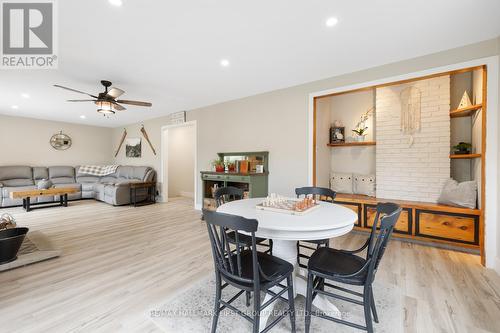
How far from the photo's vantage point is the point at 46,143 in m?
6.89

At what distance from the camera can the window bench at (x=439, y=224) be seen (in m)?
2.71

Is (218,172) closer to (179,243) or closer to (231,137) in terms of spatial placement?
(231,137)

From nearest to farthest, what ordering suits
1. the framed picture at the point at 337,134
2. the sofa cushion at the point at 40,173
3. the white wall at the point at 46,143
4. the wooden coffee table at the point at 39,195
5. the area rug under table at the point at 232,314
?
the area rug under table at the point at 232,314
the framed picture at the point at 337,134
the wooden coffee table at the point at 39,195
the white wall at the point at 46,143
the sofa cushion at the point at 40,173

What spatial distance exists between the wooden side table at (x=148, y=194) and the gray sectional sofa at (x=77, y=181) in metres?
0.11

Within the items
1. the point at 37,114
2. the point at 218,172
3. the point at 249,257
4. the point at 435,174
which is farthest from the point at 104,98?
the point at 435,174

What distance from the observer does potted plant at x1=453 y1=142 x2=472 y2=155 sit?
10.1ft

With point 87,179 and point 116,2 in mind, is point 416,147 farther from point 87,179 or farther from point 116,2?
point 87,179

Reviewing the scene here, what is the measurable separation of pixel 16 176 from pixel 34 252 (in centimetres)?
530

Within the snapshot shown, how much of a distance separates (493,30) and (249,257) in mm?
3299

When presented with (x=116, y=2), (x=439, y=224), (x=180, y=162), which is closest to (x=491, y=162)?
(x=439, y=224)

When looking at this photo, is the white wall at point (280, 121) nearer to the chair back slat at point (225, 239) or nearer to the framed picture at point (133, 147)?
the chair back slat at point (225, 239)

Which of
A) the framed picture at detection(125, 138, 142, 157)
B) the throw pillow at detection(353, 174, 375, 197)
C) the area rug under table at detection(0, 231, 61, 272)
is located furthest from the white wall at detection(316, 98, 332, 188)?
the framed picture at detection(125, 138, 142, 157)

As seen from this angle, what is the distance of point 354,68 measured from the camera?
3117 mm

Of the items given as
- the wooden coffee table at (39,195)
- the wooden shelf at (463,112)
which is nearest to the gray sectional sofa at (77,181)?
the wooden coffee table at (39,195)
